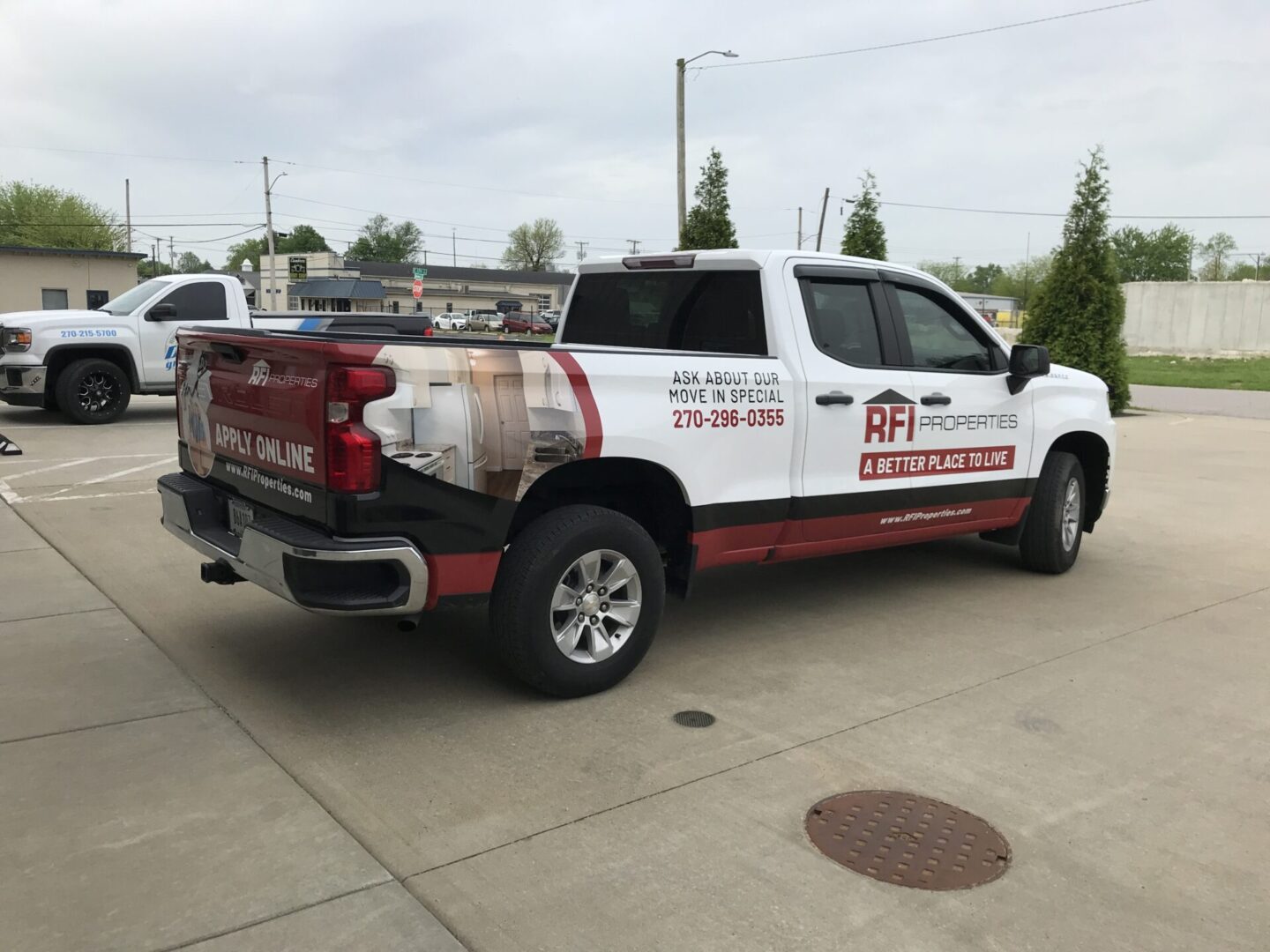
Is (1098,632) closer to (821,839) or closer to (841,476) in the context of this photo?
(841,476)

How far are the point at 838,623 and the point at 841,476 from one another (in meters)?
0.91

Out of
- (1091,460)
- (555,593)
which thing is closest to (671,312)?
(555,593)

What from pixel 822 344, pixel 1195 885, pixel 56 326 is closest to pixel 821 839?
pixel 1195 885

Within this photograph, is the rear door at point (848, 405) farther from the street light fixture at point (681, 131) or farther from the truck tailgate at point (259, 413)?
the street light fixture at point (681, 131)

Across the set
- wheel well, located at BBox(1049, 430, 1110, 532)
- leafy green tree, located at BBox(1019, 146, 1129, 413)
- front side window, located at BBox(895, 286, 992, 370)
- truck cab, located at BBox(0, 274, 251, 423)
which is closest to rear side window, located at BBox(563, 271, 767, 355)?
front side window, located at BBox(895, 286, 992, 370)

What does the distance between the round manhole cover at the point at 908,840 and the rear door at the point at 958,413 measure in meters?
2.42

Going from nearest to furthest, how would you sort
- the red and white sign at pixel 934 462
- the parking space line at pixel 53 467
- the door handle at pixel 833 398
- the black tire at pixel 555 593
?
the black tire at pixel 555 593 < the door handle at pixel 833 398 < the red and white sign at pixel 934 462 < the parking space line at pixel 53 467

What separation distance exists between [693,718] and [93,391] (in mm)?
11604

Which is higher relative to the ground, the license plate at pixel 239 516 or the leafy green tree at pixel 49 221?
the leafy green tree at pixel 49 221

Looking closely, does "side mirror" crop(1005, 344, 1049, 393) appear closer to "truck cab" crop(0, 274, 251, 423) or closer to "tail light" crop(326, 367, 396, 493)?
"tail light" crop(326, 367, 396, 493)

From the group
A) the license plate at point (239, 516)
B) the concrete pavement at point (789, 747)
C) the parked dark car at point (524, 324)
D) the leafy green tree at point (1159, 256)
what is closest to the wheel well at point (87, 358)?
the concrete pavement at point (789, 747)

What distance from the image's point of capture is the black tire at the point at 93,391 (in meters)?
13.0

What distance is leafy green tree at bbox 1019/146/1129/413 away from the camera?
1831 centimetres

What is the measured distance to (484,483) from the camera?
398cm
